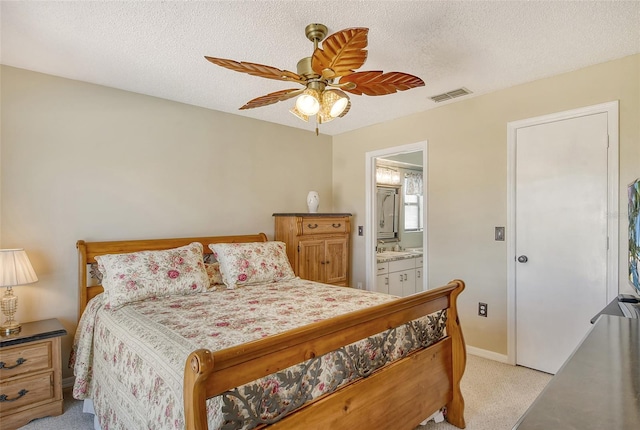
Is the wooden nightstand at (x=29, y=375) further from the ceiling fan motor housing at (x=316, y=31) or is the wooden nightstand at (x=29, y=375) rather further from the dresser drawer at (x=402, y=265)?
the dresser drawer at (x=402, y=265)

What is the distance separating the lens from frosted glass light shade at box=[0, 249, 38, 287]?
7.36 feet

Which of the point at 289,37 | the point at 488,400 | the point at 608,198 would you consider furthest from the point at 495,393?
the point at 289,37

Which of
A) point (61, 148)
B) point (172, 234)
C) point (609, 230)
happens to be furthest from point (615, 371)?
point (61, 148)

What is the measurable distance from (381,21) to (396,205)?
3.76m

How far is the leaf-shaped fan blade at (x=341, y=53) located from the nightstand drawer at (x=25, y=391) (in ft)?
9.07

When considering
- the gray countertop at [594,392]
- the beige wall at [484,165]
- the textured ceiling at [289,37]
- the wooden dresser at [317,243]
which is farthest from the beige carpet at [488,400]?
the textured ceiling at [289,37]

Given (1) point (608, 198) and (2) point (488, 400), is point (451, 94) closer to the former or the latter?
(1) point (608, 198)

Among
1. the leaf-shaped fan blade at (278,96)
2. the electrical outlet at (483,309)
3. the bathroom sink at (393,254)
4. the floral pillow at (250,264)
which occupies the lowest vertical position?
the electrical outlet at (483,309)

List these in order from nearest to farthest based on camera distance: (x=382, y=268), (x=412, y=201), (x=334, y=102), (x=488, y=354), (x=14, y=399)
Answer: (x=334, y=102), (x=14, y=399), (x=488, y=354), (x=382, y=268), (x=412, y=201)

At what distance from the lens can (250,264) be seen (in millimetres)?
3139

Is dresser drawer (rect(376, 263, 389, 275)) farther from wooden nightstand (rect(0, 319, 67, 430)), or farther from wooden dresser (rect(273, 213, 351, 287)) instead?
wooden nightstand (rect(0, 319, 67, 430))

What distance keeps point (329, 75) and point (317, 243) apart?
2.45m

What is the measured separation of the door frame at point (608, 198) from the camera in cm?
256

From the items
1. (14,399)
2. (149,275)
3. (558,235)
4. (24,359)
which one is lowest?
(14,399)
